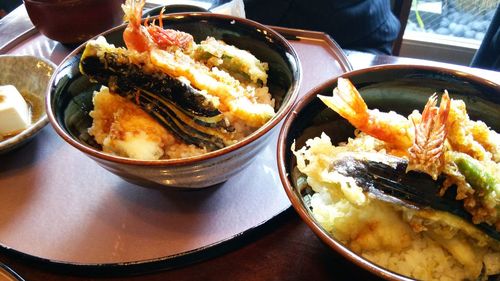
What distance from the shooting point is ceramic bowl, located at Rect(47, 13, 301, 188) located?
2.83ft

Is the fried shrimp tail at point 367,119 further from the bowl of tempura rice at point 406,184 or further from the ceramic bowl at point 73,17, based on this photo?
the ceramic bowl at point 73,17

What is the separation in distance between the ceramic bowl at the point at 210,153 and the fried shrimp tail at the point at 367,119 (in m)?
0.15

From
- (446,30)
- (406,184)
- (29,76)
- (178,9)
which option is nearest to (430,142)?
(406,184)

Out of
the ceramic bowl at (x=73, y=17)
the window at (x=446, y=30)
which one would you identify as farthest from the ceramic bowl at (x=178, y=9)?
the window at (x=446, y=30)

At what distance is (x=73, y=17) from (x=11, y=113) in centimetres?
44

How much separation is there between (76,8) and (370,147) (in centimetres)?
114

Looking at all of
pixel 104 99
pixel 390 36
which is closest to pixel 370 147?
pixel 104 99

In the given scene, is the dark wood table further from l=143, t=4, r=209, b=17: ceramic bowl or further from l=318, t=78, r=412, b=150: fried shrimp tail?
l=143, t=4, r=209, b=17: ceramic bowl

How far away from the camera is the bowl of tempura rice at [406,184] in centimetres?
72

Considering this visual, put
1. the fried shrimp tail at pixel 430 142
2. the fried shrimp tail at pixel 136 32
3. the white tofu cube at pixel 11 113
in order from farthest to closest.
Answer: the white tofu cube at pixel 11 113 < the fried shrimp tail at pixel 136 32 < the fried shrimp tail at pixel 430 142

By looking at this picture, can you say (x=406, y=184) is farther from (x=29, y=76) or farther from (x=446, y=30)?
(x=446, y=30)

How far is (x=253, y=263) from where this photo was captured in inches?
35.8

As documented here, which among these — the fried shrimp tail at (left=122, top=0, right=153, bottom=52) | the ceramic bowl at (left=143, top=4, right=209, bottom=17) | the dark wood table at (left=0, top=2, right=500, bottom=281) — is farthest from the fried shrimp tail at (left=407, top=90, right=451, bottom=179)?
the ceramic bowl at (left=143, top=4, right=209, bottom=17)

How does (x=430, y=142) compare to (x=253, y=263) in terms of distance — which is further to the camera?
(x=253, y=263)
